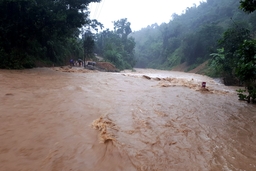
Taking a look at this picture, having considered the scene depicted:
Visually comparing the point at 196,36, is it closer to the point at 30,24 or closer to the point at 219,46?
the point at 219,46

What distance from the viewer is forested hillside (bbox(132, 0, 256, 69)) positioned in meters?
36.7

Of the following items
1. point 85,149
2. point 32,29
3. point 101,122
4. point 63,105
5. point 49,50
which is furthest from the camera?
point 49,50

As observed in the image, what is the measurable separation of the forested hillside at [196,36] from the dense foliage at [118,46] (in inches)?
477

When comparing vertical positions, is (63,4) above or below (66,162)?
above

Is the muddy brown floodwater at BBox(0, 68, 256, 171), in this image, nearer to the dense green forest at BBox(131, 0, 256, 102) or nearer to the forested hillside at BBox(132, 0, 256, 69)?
the dense green forest at BBox(131, 0, 256, 102)

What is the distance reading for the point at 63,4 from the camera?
60.3ft

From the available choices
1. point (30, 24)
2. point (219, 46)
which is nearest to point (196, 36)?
point (219, 46)

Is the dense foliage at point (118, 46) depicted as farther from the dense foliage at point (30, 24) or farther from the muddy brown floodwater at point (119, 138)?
the muddy brown floodwater at point (119, 138)

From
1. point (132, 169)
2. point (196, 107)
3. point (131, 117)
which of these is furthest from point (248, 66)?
point (132, 169)

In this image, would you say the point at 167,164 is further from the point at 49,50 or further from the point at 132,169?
the point at 49,50

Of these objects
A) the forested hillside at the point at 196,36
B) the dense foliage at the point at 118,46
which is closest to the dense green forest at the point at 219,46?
the forested hillside at the point at 196,36

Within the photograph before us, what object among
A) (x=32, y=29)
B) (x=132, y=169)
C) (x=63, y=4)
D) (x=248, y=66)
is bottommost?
(x=132, y=169)

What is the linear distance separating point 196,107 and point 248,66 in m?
2.34

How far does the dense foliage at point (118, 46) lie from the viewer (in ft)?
111
